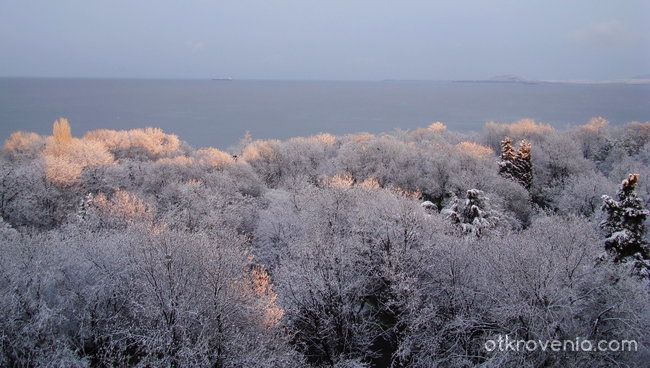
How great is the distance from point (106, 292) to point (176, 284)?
3.91 metres

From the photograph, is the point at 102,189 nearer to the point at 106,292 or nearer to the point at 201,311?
the point at 106,292

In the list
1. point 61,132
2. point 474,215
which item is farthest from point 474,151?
point 61,132

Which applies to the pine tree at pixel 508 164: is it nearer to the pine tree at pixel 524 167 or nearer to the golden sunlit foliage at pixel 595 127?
the pine tree at pixel 524 167

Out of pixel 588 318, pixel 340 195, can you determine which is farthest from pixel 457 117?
pixel 588 318

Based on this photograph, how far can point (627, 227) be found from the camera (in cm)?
2248

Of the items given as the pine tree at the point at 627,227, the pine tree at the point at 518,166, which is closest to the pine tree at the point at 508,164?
the pine tree at the point at 518,166

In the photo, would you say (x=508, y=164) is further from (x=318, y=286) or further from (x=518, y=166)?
(x=318, y=286)

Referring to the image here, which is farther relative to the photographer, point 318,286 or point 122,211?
point 122,211

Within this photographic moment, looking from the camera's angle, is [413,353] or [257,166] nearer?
[413,353]

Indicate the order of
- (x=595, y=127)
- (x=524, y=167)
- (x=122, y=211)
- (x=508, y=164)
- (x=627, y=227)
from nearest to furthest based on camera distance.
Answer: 1. (x=627, y=227)
2. (x=122, y=211)
3. (x=508, y=164)
4. (x=524, y=167)
5. (x=595, y=127)

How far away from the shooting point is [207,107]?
635 feet

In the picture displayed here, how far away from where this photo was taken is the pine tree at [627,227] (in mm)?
21734

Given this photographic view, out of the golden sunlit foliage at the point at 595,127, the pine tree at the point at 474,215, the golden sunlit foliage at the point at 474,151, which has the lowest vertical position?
the pine tree at the point at 474,215

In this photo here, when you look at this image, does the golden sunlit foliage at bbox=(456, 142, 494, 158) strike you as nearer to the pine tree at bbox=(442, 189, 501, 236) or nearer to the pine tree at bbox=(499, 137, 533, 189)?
the pine tree at bbox=(499, 137, 533, 189)
